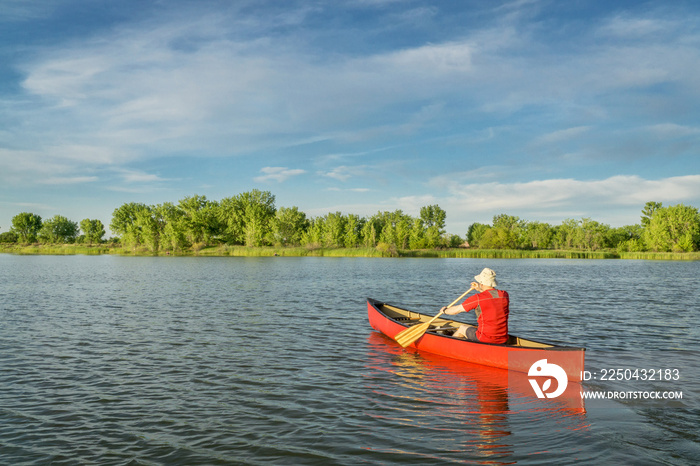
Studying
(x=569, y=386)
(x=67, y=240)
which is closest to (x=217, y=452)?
(x=569, y=386)

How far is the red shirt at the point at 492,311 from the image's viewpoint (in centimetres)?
1049

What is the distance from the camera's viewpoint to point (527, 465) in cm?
598

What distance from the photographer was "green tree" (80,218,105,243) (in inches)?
5482

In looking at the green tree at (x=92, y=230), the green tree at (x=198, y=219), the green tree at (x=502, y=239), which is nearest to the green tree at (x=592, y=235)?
the green tree at (x=502, y=239)

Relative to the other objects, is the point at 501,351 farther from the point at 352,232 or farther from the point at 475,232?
the point at 475,232

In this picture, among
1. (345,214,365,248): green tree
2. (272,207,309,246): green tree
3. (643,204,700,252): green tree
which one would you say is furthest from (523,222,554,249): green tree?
(272,207,309,246): green tree

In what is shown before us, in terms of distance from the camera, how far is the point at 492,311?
34.5 ft

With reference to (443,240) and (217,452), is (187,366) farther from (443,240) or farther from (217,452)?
(443,240)

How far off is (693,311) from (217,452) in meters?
21.9

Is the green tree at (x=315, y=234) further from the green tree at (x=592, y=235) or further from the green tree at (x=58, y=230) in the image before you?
the green tree at (x=58, y=230)

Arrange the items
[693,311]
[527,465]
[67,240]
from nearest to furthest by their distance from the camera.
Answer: [527,465], [693,311], [67,240]

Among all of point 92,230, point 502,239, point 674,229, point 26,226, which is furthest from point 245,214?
point 674,229

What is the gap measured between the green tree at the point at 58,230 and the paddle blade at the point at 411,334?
157592 mm

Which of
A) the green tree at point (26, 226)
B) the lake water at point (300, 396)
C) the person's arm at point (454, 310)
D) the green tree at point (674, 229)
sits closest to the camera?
the lake water at point (300, 396)
